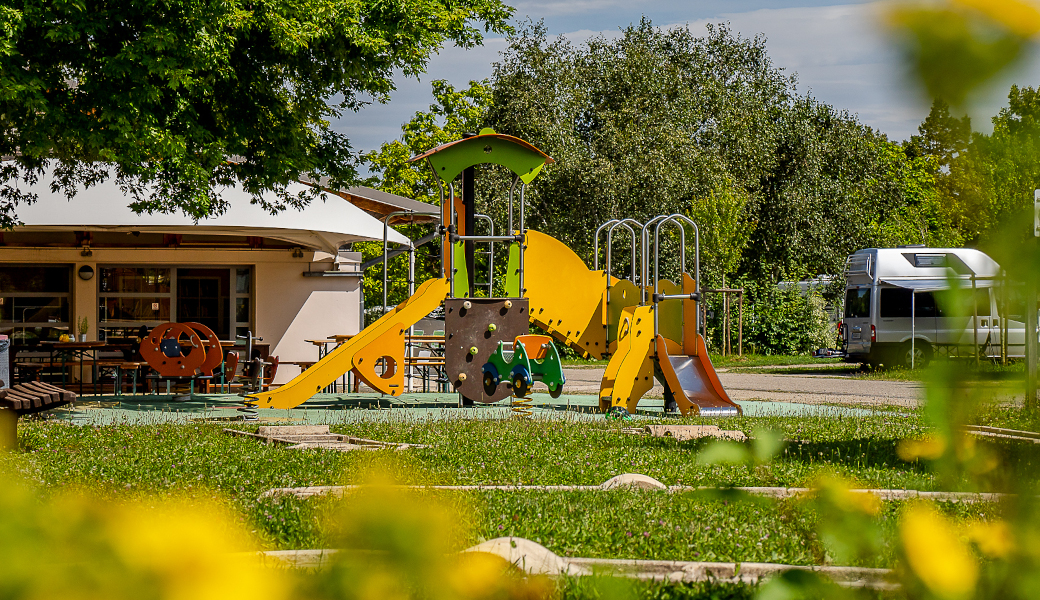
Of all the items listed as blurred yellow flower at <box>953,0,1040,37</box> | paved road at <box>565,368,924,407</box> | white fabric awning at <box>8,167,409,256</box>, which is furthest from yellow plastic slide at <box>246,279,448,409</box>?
blurred yellow flower at <box>953,0,1040,37</box>

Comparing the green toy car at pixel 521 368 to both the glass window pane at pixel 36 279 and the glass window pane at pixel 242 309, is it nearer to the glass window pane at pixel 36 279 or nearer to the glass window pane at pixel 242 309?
the glass window pane at pixel 242 309

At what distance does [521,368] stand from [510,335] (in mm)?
642

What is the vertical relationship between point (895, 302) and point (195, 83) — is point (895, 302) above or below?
below

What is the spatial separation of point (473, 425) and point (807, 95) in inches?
1173

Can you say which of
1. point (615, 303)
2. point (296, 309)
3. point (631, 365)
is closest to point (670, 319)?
point (631, 365)

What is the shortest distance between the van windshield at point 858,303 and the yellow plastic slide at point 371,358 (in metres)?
13.2

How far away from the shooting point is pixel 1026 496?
2.93ft

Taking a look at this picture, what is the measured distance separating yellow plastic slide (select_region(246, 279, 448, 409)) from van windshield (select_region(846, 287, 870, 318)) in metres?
13.2

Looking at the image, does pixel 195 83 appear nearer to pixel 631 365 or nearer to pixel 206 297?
pixel 631 365

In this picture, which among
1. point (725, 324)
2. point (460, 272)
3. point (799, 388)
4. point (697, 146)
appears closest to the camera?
point (460, 272)

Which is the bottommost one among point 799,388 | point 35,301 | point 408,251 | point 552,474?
point 799,388

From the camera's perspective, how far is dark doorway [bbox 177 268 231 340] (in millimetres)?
17109

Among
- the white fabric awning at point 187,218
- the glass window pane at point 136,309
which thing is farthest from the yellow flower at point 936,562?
A: the glass window pane at point 136,309

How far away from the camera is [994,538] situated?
962 millimetres
